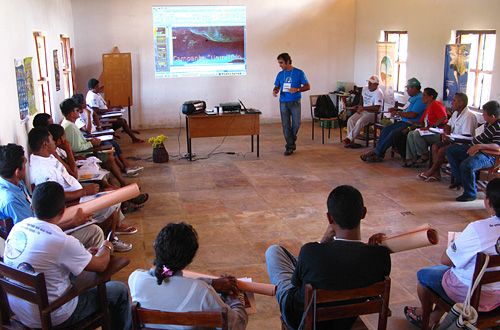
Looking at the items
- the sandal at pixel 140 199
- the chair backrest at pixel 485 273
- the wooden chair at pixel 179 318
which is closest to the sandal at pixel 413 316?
the chair backrest at pixel 485 273

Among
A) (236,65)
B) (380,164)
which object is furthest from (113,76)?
(380,164)

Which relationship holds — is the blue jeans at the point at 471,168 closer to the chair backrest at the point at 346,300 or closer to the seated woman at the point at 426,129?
the seated woman at the point at 426,129

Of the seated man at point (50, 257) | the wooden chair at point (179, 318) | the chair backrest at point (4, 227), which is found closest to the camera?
the wooden chair at point (179, 318)

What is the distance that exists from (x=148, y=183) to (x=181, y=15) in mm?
5059

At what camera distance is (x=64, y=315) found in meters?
2.59

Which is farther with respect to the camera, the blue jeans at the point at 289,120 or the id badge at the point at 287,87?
the blue jeans at the point at 289,120

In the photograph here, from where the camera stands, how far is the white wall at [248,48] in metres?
10.3

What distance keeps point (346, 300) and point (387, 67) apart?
8044 mm

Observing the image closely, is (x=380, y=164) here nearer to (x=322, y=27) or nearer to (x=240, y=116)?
(x=240, y=116)

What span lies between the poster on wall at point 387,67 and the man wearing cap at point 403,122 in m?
1.56

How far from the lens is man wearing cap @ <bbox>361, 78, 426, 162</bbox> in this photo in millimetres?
7754

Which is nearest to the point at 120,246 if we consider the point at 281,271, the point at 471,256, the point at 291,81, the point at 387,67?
the point at 281,271

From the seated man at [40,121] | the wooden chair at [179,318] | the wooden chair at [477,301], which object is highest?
the seated man at [40,121]

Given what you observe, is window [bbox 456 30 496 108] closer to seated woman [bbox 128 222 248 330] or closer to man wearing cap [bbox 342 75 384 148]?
man wearing cap [bbox 342 75 384 148]
